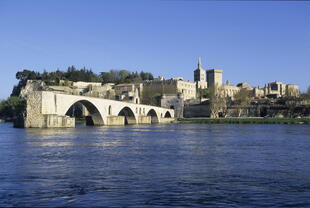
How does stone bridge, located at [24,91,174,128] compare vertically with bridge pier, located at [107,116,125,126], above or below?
above

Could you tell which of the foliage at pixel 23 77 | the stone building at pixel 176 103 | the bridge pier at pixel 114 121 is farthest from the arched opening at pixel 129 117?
Result: the foliage at pixel 23 77

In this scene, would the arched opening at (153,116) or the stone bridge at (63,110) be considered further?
the arched opening at (153,116)

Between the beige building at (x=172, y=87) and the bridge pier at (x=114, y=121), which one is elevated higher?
the beige building at (x=172, y=87)

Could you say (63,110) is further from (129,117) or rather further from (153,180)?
(153,180)

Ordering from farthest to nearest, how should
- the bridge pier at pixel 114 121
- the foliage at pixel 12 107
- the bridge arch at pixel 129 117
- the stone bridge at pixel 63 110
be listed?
the foliage at pixel 12 107, the bridge arch at pixel 129 117, the bridge pier at pixel 114 121, the stone bridge at pixel 63 110

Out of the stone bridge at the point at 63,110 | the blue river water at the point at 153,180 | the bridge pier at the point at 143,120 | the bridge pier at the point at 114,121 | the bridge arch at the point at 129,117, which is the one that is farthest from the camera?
the bridge pier at the point at 143,120

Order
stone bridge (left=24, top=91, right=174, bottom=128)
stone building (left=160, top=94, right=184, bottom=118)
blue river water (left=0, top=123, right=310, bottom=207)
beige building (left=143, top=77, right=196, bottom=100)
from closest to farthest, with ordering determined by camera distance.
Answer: blue river water (left=0, top=123, right=310, bottom=207)
stone bridge (left=24, top=91, right=174, bottom=128)
stone building (left=160, top=94, right=184, bottom=118)
beige building (left=143, top=77, right=196, bottom=100)

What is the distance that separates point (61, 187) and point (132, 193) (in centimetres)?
255

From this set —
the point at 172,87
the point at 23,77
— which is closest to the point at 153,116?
the point at 172,87

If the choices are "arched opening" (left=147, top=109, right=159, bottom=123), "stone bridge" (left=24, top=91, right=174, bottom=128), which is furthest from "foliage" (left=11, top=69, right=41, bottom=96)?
"stone bridge" (left=24, top=91, right=174, bottom=128)

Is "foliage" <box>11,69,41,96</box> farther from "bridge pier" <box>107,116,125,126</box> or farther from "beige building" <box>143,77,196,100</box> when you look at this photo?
"bridge pier" <box>107,116,125,126</box>

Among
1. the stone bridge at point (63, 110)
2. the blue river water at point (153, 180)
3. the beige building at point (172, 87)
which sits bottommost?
the blue river water at point (153, 180)

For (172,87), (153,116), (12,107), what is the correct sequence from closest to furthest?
(12,107) < (153,116) < (172,87)

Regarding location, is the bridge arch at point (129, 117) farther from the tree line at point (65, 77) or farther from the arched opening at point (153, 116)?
the tree line at point (65, 77)
